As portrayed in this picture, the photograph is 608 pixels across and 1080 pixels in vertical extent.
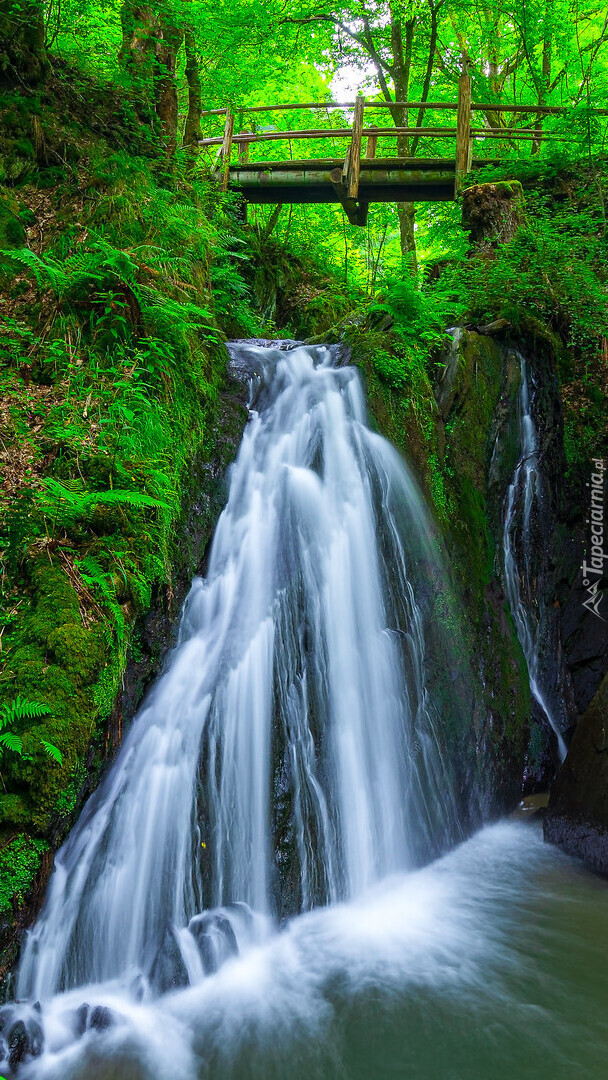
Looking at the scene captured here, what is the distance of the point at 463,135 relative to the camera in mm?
11711

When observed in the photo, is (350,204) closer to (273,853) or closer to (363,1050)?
(273,853)

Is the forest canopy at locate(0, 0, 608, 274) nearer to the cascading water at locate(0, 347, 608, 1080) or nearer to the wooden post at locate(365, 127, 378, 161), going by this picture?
the wooden post at locate(365, 127, 378, 161)

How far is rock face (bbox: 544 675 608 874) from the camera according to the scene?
4609 mm

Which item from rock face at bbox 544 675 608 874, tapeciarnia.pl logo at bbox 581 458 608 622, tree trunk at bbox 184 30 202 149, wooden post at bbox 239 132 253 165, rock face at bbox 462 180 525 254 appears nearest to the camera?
rock face at bbox 544 675 608 874

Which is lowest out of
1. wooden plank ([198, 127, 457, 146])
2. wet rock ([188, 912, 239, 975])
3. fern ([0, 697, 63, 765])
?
wet rock ([188, 912, 239, 975])

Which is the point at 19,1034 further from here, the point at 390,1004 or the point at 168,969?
the point at 390,1004

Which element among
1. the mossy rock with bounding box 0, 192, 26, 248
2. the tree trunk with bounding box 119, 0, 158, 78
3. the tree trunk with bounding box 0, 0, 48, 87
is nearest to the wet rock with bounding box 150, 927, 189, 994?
the mossy rock with bounding box 0, 192, 26, 248

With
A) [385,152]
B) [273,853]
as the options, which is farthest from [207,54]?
[273,853]

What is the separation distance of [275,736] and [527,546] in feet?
12.8

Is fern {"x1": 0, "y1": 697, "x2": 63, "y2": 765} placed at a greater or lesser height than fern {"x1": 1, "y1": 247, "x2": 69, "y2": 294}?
lesser

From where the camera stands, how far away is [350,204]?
40.5ft

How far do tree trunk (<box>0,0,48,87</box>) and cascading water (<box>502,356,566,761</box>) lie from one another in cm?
563

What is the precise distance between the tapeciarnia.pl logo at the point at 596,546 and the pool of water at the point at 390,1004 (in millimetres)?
3320

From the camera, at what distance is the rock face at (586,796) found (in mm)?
4609
